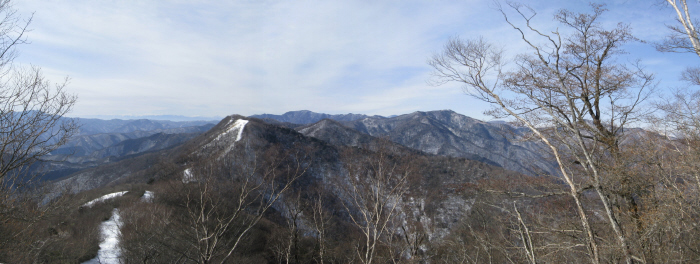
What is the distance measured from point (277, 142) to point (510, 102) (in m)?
69.9

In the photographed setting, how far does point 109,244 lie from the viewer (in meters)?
24.7

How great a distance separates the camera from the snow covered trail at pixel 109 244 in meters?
21.8

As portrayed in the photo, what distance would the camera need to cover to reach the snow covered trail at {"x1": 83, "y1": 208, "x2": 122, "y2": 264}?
21820 mm

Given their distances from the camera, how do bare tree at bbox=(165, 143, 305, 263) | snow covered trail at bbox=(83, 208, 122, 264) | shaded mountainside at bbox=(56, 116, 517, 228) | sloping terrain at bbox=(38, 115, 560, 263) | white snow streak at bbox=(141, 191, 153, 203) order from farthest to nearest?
shaded mountainside at bbox=(56, 116, 517, 228), sloping terrain at bbox=(38, 115, 560, 263), white snow streak at bbox=(141, 191, 153, 203), snow covered trail at bbox=(83, 208, 122, 264), bare tree at bbox=(165, 143, 305, 263)

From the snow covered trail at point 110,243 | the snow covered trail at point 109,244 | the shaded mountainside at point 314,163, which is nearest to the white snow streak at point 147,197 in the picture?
the snow covered trail at point 110,243

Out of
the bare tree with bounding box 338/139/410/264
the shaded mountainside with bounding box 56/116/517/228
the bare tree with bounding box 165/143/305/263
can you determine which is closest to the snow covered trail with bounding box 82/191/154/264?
the bare tree with bounding box 165/143/305/263

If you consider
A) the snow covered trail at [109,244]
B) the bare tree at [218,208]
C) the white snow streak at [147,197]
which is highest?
the bare tree at [218,208]

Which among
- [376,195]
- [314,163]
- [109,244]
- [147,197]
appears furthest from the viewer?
[314,163]

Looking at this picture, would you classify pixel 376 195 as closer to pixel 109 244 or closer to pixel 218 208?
pixel 218 208

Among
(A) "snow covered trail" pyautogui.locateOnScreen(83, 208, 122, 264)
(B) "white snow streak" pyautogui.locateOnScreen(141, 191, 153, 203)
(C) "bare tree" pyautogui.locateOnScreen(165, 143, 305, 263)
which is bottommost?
(A) "snow covered trail" pyautogui.locateOnScreen(83, 208, 122, 264)

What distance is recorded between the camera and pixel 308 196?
195 ft

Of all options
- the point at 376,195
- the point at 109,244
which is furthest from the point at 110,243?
the point at 376,195

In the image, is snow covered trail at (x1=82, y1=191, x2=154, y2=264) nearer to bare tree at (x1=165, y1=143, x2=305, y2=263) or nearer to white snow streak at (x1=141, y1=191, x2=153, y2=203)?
white snow streak at (x1=141, y1=191, x2=153, y2=203)

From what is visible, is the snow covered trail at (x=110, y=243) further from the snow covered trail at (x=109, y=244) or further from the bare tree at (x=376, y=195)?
the bare tree at (x=376, y=195)
